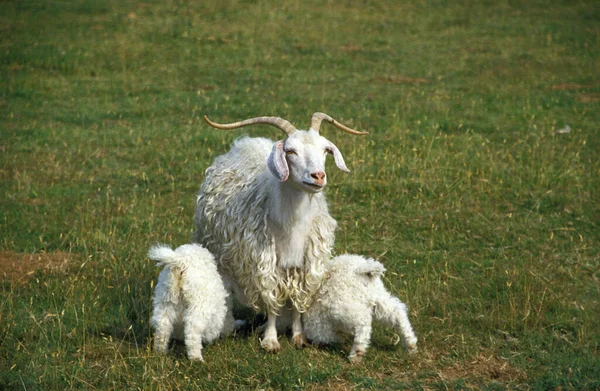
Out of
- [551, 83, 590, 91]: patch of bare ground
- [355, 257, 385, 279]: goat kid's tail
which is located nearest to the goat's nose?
[355, 257, 385, 279]: goat kid's tail

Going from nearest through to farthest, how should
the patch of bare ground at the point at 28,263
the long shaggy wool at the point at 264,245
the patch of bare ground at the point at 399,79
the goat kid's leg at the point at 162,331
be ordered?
the goat kid's leg at the point at 162,331, the long shaggy wool at the point at 264,245, the patch of bare ground at the point at 28,263, the patch of bare ground at the point at 399,79

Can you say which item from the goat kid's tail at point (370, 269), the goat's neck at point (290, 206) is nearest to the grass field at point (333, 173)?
the goat kid's tail at point (370, 269)

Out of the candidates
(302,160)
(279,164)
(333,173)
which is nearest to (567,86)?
(333,173)

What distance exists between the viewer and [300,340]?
6727 millimetres

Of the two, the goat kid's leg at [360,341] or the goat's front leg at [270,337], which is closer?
the goat kid's leg at [360,341]

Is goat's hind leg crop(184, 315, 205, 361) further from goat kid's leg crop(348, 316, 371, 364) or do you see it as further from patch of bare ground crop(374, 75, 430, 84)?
patch of bare ground crop(374, 75, 430, 84)

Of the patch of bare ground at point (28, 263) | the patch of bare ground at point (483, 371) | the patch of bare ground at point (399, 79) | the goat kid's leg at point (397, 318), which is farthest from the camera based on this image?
the patch of bare ground at point (399, 79)

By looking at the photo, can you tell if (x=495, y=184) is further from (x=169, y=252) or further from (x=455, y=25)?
(x=455, y=25)

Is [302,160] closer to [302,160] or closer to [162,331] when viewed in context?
[302,160]

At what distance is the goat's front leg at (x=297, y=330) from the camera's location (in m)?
6.73

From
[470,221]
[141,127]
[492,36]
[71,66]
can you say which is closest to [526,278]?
[470,221]

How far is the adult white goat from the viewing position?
635 centimetres

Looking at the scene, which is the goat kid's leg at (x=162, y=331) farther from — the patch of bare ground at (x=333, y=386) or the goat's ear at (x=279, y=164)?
the goat's ear at (x=279, y=164)

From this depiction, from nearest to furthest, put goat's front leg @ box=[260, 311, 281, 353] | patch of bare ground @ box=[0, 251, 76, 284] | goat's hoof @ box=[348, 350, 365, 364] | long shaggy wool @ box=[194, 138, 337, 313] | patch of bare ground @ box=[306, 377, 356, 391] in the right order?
patch of bare ground @ box=[306, 377, 356, 391] < goat's hoof @ box=[348, 350, 365, 364] < goat's front leg @ box=[260, 311, 281, 353] < long shaggy wool @ box=[194, 138, 337, 313] < patch of bare ground @ box=[0, 251, 76, 284]
